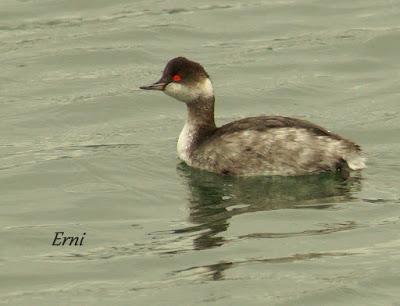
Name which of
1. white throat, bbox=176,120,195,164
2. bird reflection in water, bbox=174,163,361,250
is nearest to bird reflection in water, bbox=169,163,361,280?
bird reflection in water, bbox=174,163,361,250

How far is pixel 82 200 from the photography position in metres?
15.3

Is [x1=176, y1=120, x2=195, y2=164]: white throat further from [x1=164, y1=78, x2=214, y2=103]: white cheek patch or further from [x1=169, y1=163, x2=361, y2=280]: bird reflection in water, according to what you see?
[x1=164, y1=78, x2=214, y2=103]: white cheek patch

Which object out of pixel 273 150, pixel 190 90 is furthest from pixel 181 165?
pixel 273 150

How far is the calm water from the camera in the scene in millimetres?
12883

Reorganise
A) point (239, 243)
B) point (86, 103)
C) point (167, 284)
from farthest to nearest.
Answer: point (86, 103) → point (239, 243) → point (167, 284)

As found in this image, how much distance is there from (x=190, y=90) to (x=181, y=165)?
0.81m

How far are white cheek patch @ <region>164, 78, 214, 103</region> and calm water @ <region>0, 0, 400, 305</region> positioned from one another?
2.30 ft

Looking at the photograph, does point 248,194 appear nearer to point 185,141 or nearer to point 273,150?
point 273,150

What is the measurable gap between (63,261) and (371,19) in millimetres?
9733

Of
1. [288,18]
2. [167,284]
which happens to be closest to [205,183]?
[167,284]

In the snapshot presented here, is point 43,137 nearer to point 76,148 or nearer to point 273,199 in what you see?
point 76,148

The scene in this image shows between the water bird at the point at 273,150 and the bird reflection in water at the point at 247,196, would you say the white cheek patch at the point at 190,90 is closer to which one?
the water bird at the point at 273,150

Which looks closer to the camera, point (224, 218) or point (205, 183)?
point (224, 218)

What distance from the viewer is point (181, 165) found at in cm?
1645
